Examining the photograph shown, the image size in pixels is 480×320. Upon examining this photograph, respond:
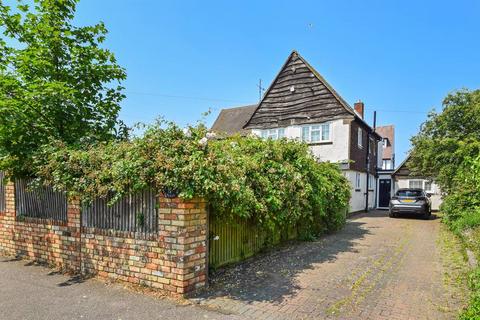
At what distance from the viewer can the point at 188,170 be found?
14.0ft

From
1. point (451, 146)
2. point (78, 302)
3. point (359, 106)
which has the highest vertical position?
point (359, 106)

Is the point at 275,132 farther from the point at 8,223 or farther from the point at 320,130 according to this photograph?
the point at 8,223

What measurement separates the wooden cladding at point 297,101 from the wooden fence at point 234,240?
10.6m

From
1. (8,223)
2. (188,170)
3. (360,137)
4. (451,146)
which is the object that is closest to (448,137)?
(451,146)

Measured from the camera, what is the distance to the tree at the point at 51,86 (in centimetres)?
609

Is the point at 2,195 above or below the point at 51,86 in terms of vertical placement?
below

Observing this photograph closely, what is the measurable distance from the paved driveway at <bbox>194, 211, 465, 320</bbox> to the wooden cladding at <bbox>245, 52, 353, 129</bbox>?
959 centimetres

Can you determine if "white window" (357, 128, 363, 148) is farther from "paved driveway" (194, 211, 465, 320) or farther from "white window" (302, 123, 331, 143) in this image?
"paved driveway" (194, 211, 465, 320)

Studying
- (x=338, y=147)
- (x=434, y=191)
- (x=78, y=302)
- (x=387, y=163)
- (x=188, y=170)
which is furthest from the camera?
(x=387, y=163)

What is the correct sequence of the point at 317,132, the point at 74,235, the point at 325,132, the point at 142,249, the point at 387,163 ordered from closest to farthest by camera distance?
the point at 142,249 < the point at 74,235 < the point at 325,132 < the point at 317,132 < the point at 387,163

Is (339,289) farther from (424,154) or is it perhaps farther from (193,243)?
(424,154)

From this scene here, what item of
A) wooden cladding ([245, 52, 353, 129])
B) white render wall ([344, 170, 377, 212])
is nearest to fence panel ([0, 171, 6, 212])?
white render wall ([344, 170, 377, 212])

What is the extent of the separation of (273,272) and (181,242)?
2.24 m

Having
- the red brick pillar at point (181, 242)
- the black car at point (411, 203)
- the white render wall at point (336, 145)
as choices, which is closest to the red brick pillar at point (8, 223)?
the red brick pillar at point (181, 242)
